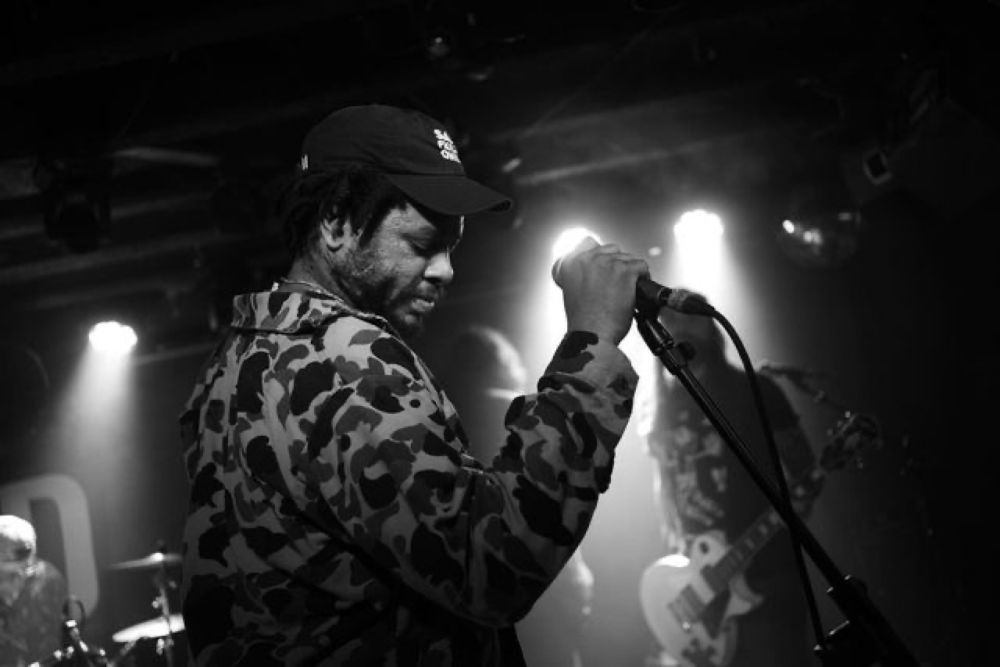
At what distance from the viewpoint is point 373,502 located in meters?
1.33

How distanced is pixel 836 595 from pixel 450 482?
0.81 m

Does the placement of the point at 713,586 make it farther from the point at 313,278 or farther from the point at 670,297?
the point at 313,278

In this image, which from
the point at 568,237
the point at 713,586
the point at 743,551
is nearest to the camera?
the point at 743,551

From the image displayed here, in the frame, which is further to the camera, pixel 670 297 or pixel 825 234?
pixel 825 234

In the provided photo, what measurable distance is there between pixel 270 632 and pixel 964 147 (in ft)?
18.3

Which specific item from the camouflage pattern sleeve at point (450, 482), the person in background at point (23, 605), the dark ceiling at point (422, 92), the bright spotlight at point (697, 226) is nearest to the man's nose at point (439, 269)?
the camouflage pattern sleeve at point (450, 482)

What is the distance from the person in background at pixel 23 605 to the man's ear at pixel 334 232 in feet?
22.8

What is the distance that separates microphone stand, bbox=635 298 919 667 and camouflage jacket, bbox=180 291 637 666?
1.00 feet

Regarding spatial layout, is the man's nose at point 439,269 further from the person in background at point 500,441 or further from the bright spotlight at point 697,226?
the bright spotlight at point 697,226

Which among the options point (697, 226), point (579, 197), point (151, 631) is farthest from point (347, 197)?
point (697, 226)

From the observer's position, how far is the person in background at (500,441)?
532cm

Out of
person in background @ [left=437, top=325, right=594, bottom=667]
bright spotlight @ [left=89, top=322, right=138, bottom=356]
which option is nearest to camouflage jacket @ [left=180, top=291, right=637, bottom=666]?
person in background @ [left=437, top=325, right=594, bottom=667]

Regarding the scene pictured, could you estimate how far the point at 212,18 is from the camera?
4535mm

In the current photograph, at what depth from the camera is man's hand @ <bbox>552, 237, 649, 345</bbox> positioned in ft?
5.20
